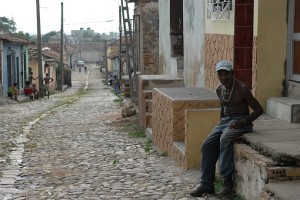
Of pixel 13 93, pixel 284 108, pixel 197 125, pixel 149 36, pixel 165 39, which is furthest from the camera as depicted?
pixel 13 93

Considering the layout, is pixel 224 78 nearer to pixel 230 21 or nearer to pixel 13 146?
pixel 230 21

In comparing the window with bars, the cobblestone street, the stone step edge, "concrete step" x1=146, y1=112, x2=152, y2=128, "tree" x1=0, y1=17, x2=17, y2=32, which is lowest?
the cobblestone street

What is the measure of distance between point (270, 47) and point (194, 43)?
336 centimetres

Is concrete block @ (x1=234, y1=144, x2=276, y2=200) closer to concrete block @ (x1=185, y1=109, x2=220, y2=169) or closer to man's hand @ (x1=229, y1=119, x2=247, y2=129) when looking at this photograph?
man's hand @ (x1=229, y1=119, x2=247, y2=129)

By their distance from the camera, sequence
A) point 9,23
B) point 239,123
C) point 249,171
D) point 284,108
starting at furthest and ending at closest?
point 9,23 < point 284,108 < point 239,123 < point 249,171

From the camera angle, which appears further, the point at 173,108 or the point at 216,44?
the point at 216,44

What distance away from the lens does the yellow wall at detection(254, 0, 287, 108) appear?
648 centimetres

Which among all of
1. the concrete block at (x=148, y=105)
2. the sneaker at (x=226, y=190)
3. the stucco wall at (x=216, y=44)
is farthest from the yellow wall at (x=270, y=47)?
the concrete block at (x=148, y=105)

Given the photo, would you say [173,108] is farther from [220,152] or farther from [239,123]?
[239,123]

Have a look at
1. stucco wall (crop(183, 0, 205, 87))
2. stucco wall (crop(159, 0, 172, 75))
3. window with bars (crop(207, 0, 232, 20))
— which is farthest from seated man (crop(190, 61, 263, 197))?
stucco wall (crop(159, 0, 172, 75))

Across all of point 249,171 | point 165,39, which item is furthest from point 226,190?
point 165,39

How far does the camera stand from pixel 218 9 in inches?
309

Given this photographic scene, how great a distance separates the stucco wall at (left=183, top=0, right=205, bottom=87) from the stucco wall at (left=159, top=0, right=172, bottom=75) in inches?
76.9

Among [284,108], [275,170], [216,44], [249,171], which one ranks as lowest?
[249,171]
